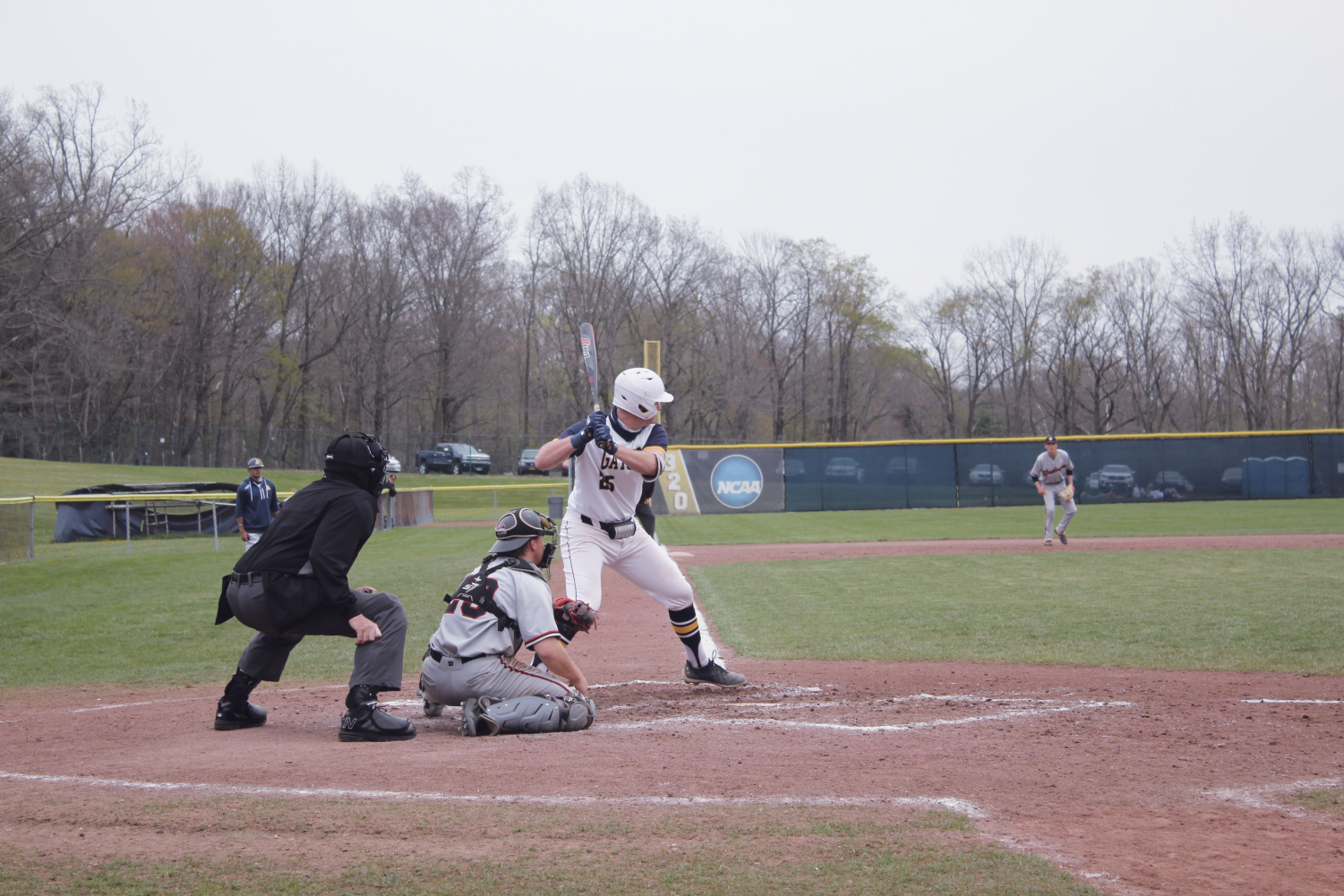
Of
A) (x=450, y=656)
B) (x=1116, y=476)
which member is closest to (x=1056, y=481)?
(x=1116, y=476)

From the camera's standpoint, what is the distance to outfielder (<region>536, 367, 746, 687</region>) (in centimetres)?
630

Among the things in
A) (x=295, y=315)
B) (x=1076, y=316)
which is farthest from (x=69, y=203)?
(x=1076, y=316)

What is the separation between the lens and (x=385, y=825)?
3605mm

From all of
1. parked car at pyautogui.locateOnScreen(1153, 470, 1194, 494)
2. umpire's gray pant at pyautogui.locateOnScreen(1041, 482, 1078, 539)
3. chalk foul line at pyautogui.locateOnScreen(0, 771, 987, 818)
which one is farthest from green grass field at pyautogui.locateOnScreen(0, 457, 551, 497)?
chalk foul line at pyautogui.locateOnScreen(0, 771, 987, 818)

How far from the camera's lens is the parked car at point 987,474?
30.2 m

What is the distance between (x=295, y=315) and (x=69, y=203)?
1478 cm

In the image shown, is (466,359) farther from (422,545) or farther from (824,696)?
(824,696)

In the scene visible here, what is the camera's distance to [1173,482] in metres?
29.6

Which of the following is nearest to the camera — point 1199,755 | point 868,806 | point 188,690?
point 868,806

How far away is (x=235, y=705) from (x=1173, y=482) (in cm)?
2970

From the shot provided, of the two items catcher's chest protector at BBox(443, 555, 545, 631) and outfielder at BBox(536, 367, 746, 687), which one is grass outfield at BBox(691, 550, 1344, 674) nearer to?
outfielder at BBox(536, 367, 746, 687)

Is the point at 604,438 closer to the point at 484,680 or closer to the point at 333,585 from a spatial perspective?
the point at 484,680

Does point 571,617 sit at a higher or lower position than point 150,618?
higher

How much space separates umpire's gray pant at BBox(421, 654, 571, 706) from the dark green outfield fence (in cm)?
2355
